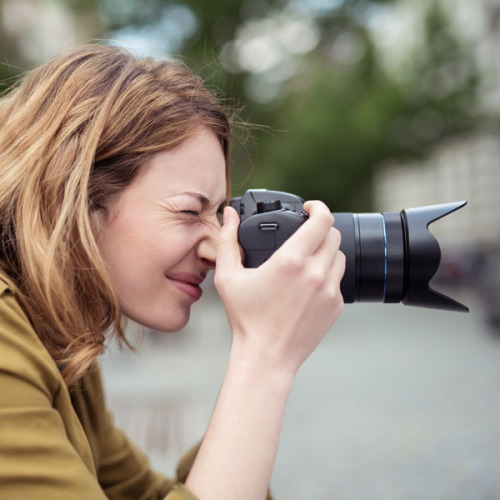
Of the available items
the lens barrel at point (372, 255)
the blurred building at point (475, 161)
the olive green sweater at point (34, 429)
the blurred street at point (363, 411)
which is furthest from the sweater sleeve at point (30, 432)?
the blurred building at point (475, 161)

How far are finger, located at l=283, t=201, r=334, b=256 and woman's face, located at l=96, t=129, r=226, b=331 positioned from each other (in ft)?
0.96

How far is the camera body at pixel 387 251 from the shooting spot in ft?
4.61

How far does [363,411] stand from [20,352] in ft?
14.1

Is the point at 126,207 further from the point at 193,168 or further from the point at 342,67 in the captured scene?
the point at 342,67

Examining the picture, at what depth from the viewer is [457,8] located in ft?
71.0

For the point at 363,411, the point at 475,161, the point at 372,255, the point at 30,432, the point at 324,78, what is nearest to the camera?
the point at 30,432

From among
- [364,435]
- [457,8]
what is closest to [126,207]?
[364,435]

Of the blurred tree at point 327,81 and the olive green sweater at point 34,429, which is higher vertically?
the olive green sweater at point 34,429

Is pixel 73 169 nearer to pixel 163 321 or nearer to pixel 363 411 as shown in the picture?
pixel 163 321

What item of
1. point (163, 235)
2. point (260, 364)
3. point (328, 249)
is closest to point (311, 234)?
point (328, 249)

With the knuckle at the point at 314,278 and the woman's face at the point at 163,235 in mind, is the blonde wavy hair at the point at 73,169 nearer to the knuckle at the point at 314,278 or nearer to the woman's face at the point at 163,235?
the woman's face at the point at 163,235

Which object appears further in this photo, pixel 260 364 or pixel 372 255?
pixel 372 255

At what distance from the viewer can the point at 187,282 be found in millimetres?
1311

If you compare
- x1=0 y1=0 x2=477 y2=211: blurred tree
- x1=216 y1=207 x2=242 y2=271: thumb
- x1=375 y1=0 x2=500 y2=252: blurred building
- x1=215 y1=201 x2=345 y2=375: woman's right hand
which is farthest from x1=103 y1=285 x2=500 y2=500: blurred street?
x1=375 y1=0 x2=500 y2=252: blurred building
